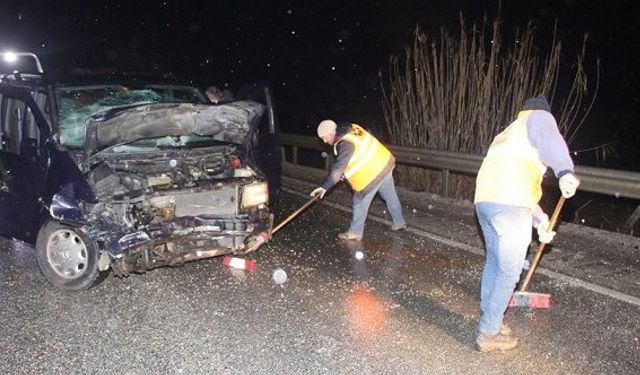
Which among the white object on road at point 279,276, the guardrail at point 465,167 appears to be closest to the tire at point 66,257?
the white object on road at point 279,276

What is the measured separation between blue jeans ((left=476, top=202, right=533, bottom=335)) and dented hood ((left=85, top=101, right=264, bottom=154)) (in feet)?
8.77

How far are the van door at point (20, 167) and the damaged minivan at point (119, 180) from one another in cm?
1

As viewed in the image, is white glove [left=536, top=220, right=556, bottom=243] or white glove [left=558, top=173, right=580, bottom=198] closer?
white glove [left=558, top=173, right=580, bottom=198]

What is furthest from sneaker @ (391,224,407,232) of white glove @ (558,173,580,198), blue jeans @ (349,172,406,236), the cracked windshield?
white glove @ (558,173,580,198)

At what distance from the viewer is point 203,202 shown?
5062 mm

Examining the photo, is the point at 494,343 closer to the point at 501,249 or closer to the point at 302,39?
the point at 501,249

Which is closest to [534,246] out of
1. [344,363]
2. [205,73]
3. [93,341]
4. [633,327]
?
[633,327]

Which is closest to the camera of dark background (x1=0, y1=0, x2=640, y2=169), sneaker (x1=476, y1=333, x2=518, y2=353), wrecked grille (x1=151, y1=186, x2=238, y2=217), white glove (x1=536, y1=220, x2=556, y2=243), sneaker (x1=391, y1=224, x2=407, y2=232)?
sneaker (x1=476, y1=333, x2=518, y2=353)

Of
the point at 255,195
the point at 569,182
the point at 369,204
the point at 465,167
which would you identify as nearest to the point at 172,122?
the point at 255,195

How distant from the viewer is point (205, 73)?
29609 mm

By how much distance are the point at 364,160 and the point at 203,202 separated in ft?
6.29

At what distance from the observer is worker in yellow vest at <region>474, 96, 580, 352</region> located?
3637mm

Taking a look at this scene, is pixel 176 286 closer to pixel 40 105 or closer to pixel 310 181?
pixel 40 105

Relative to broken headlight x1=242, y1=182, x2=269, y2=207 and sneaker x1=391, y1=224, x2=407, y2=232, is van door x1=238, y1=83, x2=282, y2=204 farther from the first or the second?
broken headlight x1=242, y1=182, x2=269, y2=207
